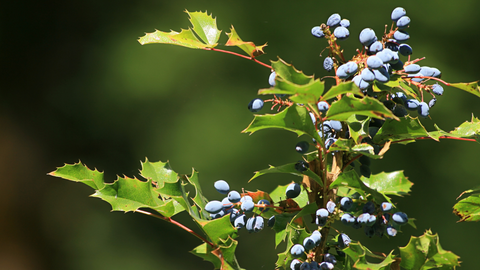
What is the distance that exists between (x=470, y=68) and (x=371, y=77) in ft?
3.18

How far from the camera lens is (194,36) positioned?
363mm

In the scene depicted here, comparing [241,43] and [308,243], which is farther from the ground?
[241,43]

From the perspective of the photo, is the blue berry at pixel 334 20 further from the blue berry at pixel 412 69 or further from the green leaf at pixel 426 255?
the green leaf at pixel 426 255

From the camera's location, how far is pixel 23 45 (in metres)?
1.33

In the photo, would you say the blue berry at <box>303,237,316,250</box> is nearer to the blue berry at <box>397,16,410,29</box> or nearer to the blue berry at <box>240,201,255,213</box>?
the blue berry at <box>240,201,255,213</box>

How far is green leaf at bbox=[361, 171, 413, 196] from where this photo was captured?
37 centimetres

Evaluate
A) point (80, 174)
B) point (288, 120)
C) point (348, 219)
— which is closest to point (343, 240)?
point (348, 219)

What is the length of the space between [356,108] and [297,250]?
0.41 ft

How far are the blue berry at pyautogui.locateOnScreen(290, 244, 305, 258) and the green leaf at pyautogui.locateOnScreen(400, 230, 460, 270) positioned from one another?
75 millimetres

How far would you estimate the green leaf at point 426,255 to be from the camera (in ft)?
0.97

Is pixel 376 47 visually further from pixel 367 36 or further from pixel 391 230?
pixel 391 230

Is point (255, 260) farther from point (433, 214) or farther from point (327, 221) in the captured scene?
point (327, 221)

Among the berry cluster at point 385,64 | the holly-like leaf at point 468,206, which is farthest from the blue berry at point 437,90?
the holly-like leaf at point 468,206

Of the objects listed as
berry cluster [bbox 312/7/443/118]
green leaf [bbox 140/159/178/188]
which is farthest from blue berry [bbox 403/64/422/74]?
green leaf [bbox 140/159/178/188]
